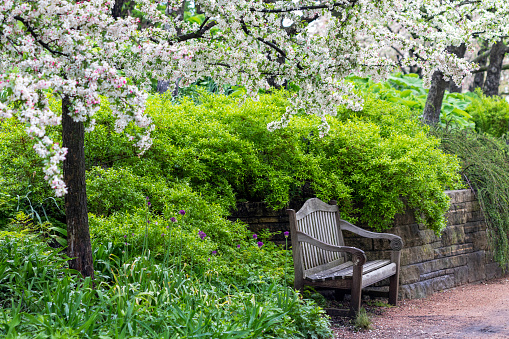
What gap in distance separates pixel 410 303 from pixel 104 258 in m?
3.30

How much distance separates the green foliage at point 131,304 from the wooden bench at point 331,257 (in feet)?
1.82

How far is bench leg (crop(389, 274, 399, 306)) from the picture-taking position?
5051 millimetres

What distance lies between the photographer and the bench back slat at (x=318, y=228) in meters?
4.62

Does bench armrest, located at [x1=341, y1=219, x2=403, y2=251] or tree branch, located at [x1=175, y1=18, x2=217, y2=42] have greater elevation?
tree branch, located at [x1=175, y1=18, x2=217, y2=42]

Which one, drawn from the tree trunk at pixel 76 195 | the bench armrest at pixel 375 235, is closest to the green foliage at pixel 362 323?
the bench armrest at pixel 375 235

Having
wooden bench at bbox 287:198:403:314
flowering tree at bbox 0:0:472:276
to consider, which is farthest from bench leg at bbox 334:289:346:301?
flowering tree at bbox 0:0:472:276

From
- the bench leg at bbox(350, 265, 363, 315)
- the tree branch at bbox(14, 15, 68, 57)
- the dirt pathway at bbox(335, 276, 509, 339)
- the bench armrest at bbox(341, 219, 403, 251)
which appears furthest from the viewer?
the bench armrest at bbox(341, 219, 403, 251)

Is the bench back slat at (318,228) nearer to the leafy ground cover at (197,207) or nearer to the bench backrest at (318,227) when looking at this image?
the bench backrest at (318,227)

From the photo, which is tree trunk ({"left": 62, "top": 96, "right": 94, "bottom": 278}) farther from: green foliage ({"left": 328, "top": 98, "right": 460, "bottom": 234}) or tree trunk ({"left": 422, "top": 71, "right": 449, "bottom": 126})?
tree trunk ({"left": 422, "top": 71, "right": 449, "bottom": 126})

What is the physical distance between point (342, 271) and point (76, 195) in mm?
2573

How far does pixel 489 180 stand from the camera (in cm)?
698

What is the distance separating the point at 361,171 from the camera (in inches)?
216

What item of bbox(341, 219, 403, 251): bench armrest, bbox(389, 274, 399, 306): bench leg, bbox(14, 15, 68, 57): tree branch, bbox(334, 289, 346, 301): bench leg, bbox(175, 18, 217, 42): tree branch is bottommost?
bbox(334, 289, 346, 301): bench leg

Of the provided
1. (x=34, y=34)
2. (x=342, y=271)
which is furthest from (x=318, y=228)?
(x=34, y=34)
